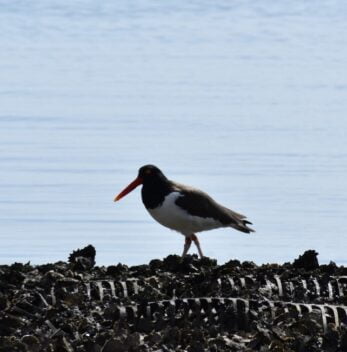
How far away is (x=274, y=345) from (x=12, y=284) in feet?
6.94

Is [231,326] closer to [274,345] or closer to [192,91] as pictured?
[274,345]

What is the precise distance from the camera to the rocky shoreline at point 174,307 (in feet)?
33.2

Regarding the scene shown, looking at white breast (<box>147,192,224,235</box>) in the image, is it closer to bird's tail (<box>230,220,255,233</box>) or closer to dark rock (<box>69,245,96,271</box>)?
bird's tail (<box>230,220,255,233</box>)

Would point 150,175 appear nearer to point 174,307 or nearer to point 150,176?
point 150,176

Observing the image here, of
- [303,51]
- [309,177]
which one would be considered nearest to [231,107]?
[309,177]

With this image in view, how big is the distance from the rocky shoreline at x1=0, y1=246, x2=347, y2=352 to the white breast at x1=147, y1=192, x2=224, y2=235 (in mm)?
2713

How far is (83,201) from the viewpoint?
1873 centimetres

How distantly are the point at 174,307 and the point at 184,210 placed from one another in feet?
14.5

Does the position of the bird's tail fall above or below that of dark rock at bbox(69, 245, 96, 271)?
above

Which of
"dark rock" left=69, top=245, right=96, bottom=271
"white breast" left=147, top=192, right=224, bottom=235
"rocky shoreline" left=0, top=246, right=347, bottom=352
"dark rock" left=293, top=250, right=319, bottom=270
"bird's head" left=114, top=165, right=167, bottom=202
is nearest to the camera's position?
"rocky shoreline" left=0, top=246, right=347, bottom=352

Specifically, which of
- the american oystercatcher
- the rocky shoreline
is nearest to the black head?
the american oystercatcher

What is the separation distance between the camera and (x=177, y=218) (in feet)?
50.0

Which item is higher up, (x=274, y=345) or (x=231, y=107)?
(x=231, y=107)

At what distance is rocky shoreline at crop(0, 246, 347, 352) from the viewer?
33.2 feet
